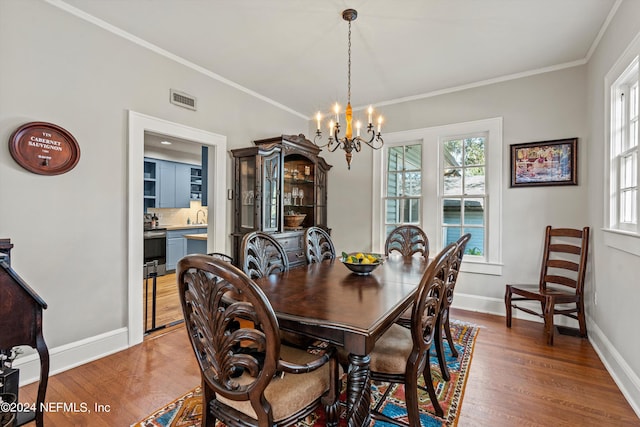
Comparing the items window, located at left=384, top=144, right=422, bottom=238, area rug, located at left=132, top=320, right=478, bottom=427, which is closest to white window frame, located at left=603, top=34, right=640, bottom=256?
area rug, located at left=132, top=320, right=478, bottom=427

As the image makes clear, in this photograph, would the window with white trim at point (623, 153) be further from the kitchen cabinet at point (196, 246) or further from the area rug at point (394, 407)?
the kitchen cabinet at point (196, 246)

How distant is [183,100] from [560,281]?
4269mm

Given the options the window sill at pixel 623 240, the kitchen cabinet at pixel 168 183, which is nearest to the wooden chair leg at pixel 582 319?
the window sill at pixel 623 240

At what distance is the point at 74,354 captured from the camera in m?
2.40

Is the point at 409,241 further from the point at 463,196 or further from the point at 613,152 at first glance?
the point at 613,152

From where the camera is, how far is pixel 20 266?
215cm

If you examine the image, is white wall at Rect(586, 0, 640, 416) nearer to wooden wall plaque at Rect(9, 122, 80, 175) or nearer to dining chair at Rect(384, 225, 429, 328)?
dining chair at Rect(384, 225, 429, 328)

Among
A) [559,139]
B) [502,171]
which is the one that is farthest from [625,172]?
[502,171]

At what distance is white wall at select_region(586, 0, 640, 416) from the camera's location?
1997 mm

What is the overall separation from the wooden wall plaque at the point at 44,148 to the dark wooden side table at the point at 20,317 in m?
1.12

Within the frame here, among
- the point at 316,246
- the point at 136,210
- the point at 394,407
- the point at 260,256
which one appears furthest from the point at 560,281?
the point at 136,210

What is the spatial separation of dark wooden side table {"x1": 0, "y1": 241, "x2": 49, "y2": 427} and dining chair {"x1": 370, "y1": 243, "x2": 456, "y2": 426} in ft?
5.52

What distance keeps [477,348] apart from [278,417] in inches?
87.8

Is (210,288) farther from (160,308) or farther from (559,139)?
(559,139)
